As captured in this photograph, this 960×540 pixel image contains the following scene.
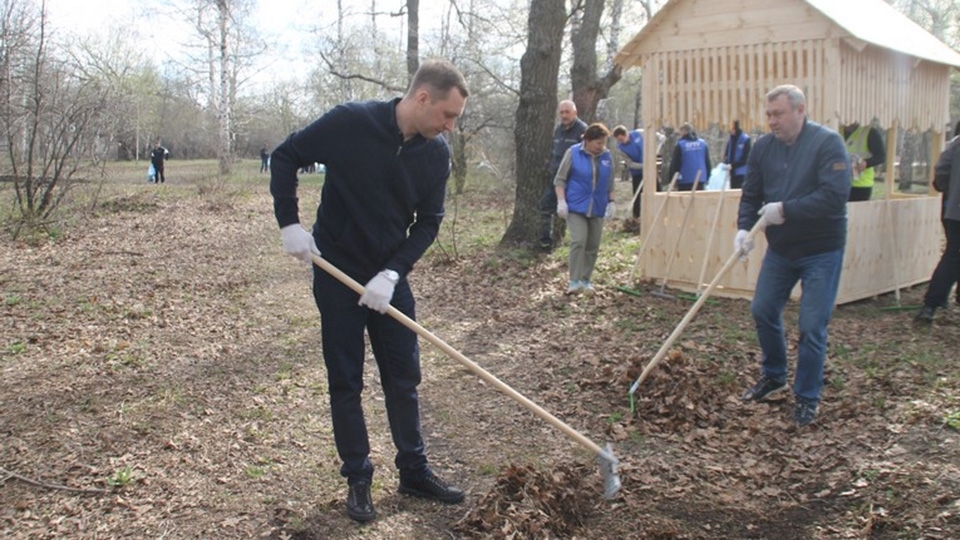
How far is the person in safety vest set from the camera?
8.38 metres

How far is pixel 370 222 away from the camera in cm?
365

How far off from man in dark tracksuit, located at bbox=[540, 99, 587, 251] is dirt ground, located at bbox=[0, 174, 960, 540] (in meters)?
1.99

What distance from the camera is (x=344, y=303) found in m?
3.66

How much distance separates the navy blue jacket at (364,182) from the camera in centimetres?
355

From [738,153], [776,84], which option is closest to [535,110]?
[738,153]

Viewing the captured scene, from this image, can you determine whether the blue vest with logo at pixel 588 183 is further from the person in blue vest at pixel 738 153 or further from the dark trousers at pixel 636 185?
the dark trousers at pixel 636 185

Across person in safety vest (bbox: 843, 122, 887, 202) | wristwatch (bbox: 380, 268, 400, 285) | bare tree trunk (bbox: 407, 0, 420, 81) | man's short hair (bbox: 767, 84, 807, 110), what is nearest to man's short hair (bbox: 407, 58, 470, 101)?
wristwatch (bbox: 380, 268, 400, 285)

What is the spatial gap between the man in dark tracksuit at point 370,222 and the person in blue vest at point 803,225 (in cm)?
243

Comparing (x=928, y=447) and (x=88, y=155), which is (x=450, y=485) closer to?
(x=928, y=447)

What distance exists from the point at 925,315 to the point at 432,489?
570 cm

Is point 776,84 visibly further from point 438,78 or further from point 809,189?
point 438,78

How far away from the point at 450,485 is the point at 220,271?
7.51 m

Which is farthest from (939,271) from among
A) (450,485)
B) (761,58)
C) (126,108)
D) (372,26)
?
(372,26)

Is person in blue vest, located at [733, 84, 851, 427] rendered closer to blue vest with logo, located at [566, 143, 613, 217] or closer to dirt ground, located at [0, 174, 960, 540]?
dirt ground, located at [0, 174, 960, 540]
